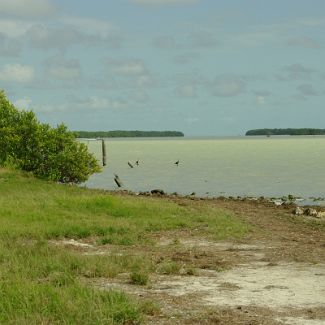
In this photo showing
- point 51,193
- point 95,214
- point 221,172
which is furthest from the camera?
point 221,172

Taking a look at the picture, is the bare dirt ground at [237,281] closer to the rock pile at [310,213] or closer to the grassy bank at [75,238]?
the grassy bank at [75,238]

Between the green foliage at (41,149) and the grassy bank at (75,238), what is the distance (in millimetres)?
4733

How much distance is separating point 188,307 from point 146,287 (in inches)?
63.5

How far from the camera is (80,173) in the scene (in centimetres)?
3816

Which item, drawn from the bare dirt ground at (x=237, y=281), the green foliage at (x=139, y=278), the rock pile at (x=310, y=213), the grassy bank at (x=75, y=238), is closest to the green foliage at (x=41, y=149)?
the grassy bank at (x=75, y=238)

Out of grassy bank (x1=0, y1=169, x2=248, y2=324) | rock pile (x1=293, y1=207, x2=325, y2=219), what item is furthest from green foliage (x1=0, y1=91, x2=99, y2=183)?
rock pile (x1=293, y1=207, x2=325, y2=219)

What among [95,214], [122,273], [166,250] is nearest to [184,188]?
[95,214]

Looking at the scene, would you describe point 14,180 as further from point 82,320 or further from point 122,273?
point 82,320

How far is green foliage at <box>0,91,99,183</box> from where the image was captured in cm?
3756

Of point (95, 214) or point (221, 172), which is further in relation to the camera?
point (221, 172)

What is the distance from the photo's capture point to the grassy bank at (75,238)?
9.40 meters

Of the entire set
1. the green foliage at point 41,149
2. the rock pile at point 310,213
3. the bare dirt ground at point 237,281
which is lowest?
the rock pile at point 310,213

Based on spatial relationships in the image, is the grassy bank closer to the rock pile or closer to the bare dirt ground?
the bare dirt ground

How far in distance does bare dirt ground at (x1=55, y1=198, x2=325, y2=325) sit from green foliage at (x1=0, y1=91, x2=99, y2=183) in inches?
763
